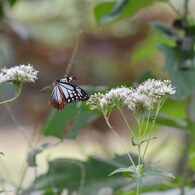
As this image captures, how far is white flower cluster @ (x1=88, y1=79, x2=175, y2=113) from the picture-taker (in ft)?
2.52

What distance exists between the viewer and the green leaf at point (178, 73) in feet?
3.94

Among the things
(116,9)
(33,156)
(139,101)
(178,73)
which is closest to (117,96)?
(139,101)

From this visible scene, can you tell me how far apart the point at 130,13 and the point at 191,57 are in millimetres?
167

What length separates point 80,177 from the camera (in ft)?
4.24

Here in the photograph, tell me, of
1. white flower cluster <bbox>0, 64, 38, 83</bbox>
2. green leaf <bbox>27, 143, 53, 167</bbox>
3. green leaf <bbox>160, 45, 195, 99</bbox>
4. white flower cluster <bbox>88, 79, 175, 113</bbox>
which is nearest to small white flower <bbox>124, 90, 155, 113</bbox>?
white flower cluster <bbox>88, 79, 175, 113</bbox>

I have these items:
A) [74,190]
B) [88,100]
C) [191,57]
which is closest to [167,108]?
[191,57]

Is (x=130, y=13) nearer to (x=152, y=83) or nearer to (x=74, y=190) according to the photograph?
(x=74, y=190)

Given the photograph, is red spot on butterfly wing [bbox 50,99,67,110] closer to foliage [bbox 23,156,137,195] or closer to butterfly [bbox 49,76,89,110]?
butterfly [bbox 49,76,89,110]

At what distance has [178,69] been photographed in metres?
1.28

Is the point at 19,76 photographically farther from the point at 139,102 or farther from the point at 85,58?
the point at 85,58

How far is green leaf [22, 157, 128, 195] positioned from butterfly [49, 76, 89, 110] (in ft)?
1.47

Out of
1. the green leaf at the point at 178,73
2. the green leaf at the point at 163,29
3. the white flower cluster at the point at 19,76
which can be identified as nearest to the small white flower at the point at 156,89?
the white flower cluster at the point at 19,76

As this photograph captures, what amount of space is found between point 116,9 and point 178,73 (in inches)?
7.6

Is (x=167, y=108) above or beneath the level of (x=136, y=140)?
above
